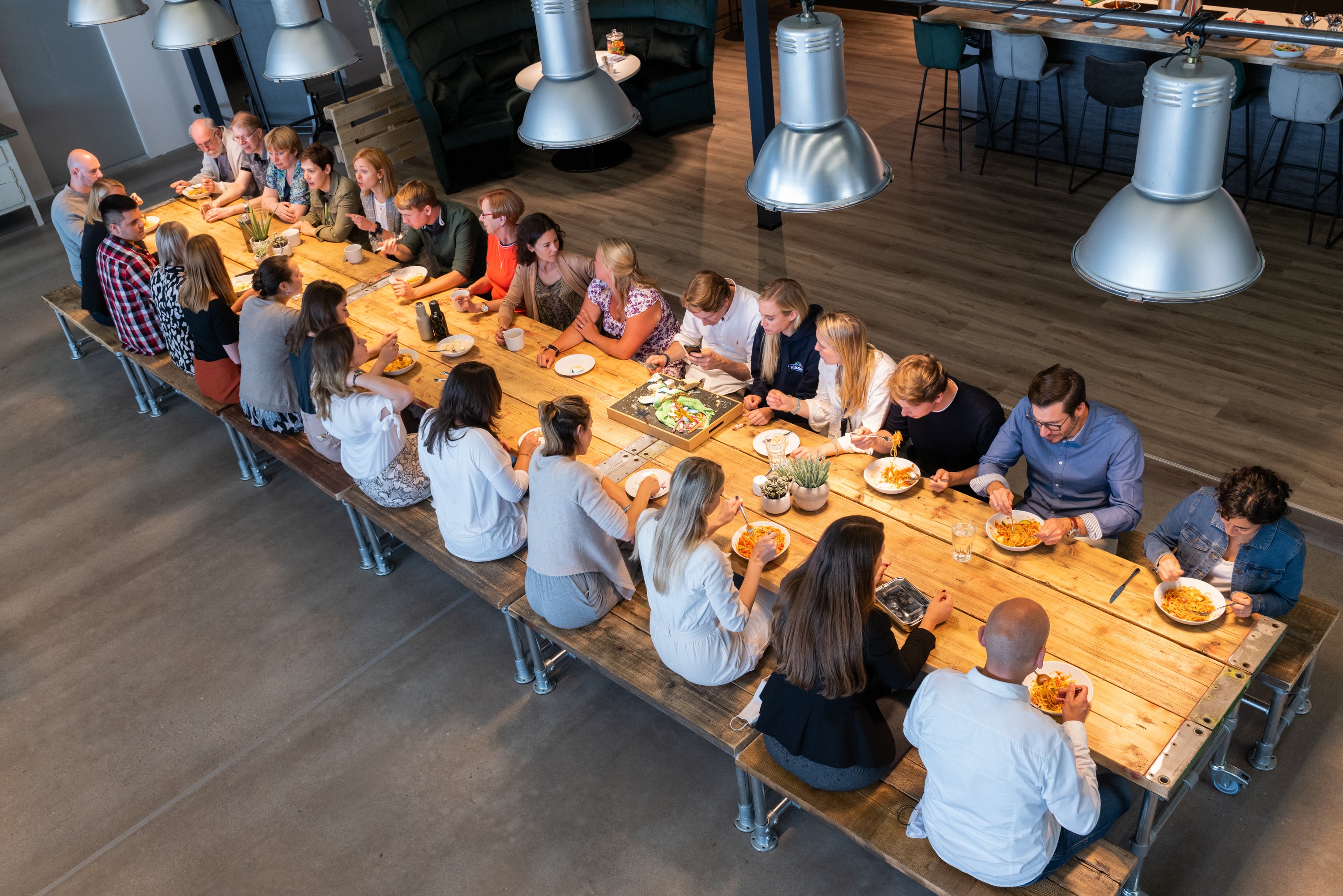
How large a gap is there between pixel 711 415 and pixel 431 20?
6.42m

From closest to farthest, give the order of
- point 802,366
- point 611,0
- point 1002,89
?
point 802,366 < point 1002,89 < point 611,0

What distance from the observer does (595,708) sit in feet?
14.9

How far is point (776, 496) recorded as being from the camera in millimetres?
4031

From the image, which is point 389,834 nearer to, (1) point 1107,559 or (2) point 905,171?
(1) point 1107,559

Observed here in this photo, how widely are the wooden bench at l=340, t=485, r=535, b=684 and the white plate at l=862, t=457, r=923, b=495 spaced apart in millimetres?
1454

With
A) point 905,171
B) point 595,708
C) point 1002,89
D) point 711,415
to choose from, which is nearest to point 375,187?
point 711,415

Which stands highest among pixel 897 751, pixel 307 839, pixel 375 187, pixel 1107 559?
pixel 375 187

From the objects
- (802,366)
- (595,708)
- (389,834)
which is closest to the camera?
(389,834)

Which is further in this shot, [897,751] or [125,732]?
[125,732]

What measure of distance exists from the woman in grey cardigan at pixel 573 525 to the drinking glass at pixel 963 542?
45.7 inches

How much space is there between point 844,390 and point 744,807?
1.78 meters

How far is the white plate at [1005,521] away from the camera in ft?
→ 12.3

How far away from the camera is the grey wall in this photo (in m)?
10.2

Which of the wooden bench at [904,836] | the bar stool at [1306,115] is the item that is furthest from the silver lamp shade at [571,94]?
the bar stool at [1306,115]
